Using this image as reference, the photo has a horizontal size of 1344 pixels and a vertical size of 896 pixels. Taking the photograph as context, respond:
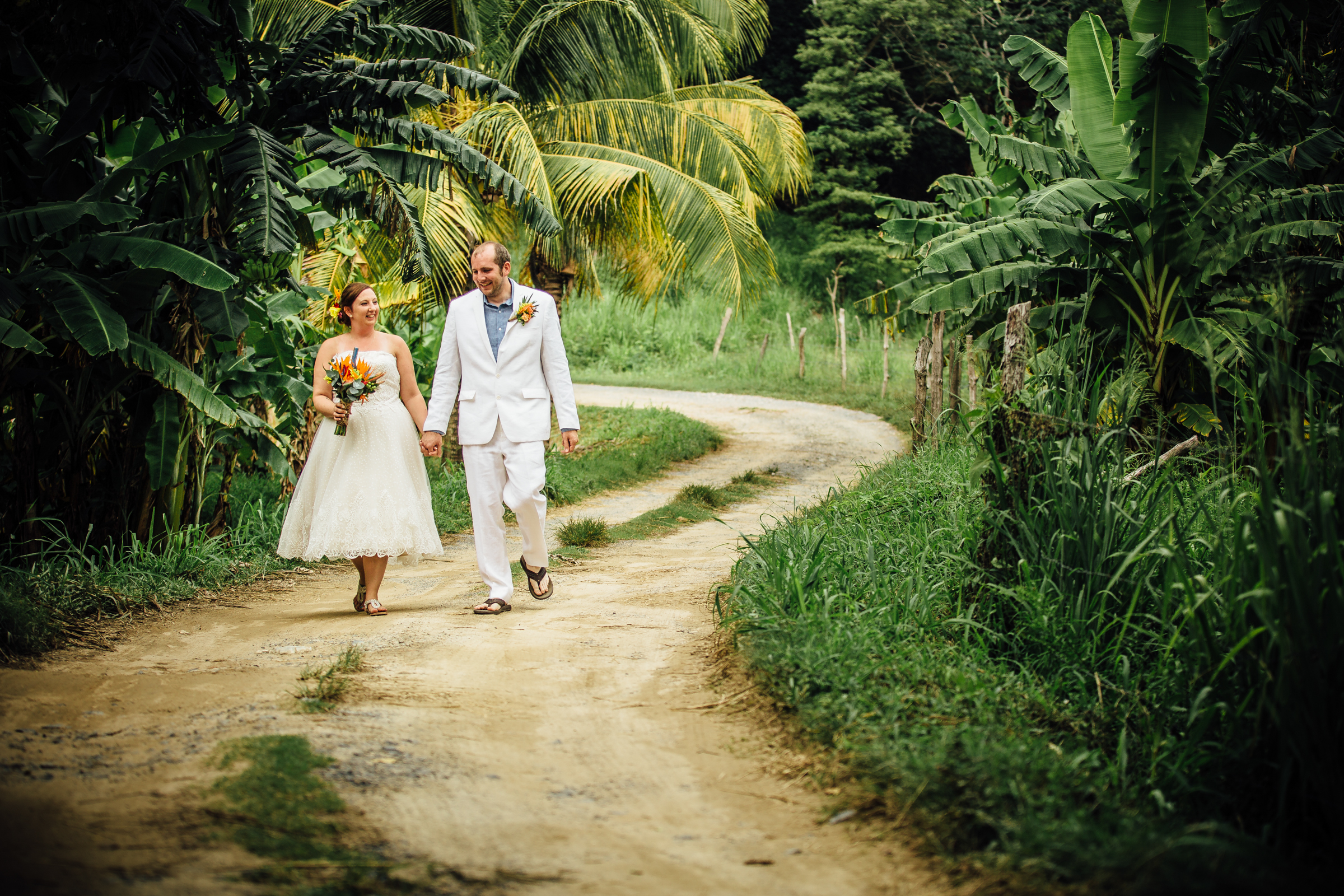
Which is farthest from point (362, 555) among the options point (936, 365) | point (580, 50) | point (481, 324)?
point (580, 50)

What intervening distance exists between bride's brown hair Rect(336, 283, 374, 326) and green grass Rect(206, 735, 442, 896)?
3163 millimetres

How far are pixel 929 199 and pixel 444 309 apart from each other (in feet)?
94.9

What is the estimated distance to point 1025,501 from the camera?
15.5ft

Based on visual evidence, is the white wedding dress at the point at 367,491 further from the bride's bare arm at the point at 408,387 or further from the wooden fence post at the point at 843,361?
the wooden fence post at the point at 843,361

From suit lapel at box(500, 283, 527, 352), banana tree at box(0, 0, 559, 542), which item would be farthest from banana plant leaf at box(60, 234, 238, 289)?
suit lapel at box(500, 283, 527, 352)

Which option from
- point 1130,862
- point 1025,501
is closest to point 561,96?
point 1025,501

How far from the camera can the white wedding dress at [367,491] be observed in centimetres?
584

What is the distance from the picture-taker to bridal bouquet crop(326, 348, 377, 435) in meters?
5.82

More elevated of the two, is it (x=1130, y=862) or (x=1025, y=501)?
(x=1025, y=501)

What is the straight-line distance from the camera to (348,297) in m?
6.11

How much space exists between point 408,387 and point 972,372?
6.31 metres

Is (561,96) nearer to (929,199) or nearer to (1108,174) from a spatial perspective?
(1108,174)

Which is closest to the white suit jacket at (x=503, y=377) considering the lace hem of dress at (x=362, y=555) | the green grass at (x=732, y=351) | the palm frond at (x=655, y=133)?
the lace hem of dress at (x=362, y=555)

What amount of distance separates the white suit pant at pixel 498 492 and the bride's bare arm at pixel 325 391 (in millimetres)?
765
